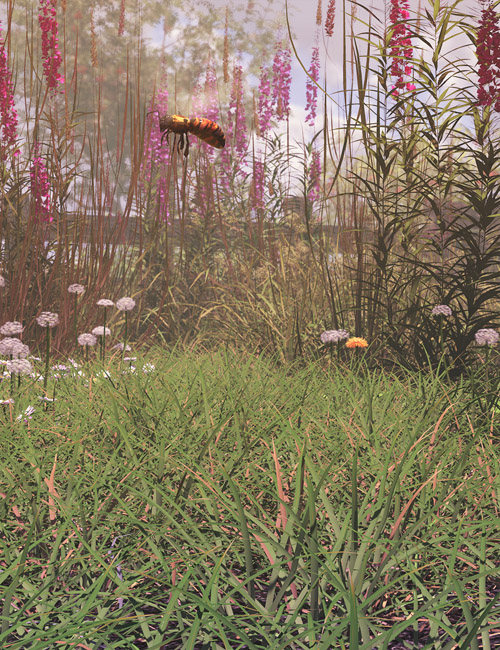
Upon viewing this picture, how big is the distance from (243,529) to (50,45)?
3502 mm

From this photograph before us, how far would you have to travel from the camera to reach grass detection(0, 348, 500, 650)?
1178 millimetres

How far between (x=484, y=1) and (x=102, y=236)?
251 cm

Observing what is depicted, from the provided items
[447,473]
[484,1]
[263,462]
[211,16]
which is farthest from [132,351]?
[211,16]

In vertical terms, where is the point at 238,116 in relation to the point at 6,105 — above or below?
above

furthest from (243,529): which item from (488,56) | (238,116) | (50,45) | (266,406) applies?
→ (238,116)

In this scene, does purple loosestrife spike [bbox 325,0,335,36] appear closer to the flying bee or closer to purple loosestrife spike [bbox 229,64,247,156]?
the flying bee

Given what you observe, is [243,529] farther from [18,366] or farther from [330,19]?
[330,19]

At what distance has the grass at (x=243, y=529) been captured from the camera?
1.18 meters

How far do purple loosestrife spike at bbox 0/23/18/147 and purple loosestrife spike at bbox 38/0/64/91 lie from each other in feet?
0.74

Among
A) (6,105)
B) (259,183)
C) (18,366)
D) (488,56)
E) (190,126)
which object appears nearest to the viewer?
(18,366)

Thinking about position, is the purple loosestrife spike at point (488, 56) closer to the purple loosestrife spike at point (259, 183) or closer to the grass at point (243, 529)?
the grass at point (243, 529)

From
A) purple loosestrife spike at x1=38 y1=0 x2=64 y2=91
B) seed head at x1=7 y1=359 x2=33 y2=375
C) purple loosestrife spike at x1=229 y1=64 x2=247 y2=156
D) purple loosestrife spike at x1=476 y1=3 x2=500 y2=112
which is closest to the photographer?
seed head at x1=7 y1=359 x2=33 y2=375

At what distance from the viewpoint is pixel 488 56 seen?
10.0 feet

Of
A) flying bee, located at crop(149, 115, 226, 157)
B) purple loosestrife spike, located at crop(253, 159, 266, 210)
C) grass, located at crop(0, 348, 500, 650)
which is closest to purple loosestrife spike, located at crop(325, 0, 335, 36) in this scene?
flying bee, located at crop(149, 115, 226, 157)
